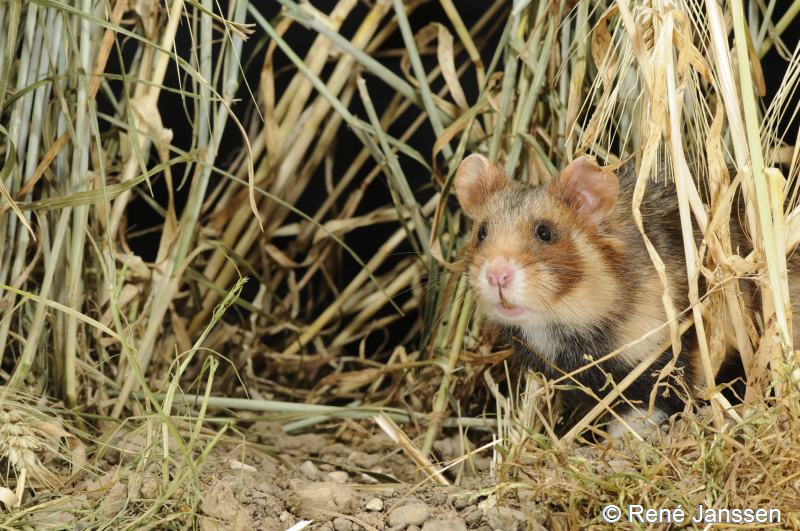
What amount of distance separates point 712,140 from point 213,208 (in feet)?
6.45

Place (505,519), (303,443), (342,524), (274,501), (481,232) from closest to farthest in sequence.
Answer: (505,519)
(342,524)
(274,501)
(481,232)
(303,443)

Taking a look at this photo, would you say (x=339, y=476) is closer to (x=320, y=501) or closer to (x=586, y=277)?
(x=320, y=501)

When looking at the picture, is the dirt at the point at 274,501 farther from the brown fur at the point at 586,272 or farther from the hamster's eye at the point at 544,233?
the hamster's eye at the point at 544,233

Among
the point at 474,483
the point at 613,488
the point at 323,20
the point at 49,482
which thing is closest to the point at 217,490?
the point at 49,482

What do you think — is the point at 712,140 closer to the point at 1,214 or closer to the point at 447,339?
the point at 447,339

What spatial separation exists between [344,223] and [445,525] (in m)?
1.46

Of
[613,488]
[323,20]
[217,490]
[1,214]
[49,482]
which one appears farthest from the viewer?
[323,20]

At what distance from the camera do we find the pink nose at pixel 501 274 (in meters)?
2.52

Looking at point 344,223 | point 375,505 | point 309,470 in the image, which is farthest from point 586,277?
point 344,223

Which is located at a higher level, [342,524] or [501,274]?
[501,274]

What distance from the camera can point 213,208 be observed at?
12.2 feet

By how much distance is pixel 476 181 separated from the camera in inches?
112

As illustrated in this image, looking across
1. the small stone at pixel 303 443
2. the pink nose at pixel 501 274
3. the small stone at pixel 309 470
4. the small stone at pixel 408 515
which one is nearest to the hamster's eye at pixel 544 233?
the pink nose at pixel 501 274

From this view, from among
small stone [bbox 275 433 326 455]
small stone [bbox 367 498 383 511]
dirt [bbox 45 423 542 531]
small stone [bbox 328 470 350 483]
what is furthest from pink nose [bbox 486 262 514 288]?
small stone [bbox 275 433 326 455]
